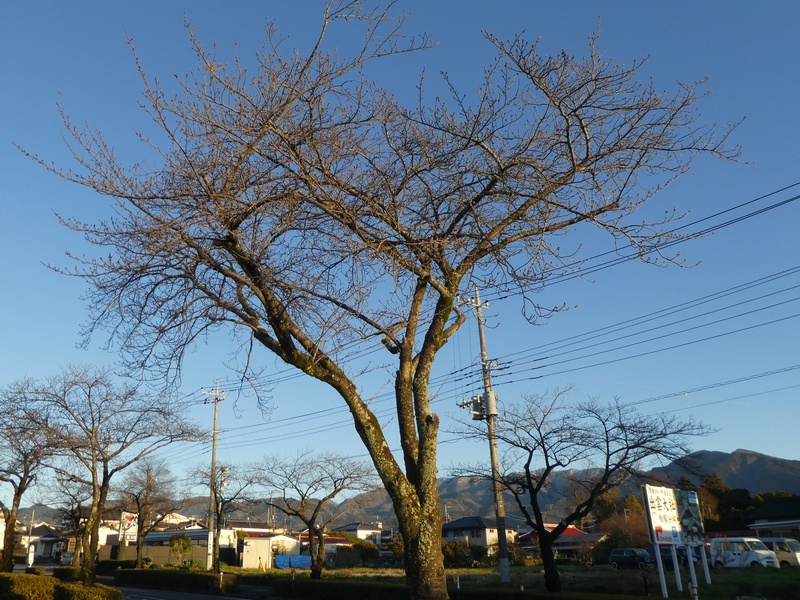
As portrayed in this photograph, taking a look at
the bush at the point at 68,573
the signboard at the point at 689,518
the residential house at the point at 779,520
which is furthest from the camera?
the residential house at the point at 779,520

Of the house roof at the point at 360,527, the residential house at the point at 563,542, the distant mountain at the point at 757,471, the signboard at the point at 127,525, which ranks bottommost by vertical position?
the residential house at the point at 563,542

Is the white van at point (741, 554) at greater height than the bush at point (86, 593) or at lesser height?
lesser

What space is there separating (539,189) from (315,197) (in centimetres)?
292

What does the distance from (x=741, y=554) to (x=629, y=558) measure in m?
9.08

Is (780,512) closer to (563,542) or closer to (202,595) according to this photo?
(563,542)

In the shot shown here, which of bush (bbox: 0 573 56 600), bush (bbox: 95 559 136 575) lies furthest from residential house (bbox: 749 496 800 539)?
bush (bbox: 95 559 136 575)

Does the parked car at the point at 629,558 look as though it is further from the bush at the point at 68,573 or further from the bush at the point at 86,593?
the bush at the point at 68,573

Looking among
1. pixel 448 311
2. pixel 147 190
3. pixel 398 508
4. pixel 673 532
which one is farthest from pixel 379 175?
pixel 673 532

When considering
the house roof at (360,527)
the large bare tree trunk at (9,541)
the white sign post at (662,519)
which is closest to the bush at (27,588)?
the white sign post at (662,519)

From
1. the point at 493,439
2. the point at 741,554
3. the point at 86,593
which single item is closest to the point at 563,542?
the point at 741,554

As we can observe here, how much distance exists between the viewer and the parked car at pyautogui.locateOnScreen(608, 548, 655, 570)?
36.5 m

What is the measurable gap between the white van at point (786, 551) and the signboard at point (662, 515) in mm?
15807

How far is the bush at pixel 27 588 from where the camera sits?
627 inches

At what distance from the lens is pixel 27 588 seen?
16219 millimetres
